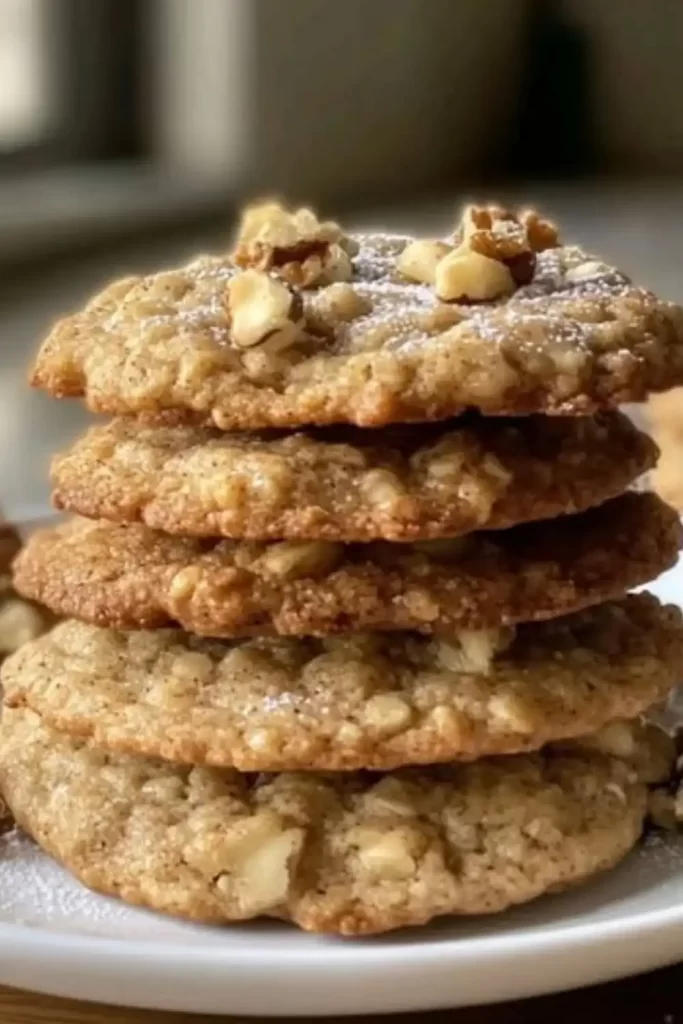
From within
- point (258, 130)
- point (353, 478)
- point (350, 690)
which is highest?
point (353, 478)

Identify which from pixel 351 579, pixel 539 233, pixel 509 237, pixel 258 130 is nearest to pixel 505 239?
pixel 509 237

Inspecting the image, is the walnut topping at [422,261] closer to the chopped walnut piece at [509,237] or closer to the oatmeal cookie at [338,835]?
the chopped walnut piece at [509,237]

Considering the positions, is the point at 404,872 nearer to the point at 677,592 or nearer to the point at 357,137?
the point at 677,592

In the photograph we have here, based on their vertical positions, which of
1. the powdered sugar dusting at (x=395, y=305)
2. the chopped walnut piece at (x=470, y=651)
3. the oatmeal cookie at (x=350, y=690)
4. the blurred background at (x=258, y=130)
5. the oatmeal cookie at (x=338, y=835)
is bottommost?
the blurred background at (x=258, y=130)

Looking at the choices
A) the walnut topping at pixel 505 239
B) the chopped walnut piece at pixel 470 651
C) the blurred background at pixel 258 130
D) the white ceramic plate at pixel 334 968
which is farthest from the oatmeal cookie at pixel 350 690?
the blurred background at pixel 258 130

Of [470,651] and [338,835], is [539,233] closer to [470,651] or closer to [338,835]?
[470,651]

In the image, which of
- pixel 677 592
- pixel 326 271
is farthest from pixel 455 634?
pixel 677 592
